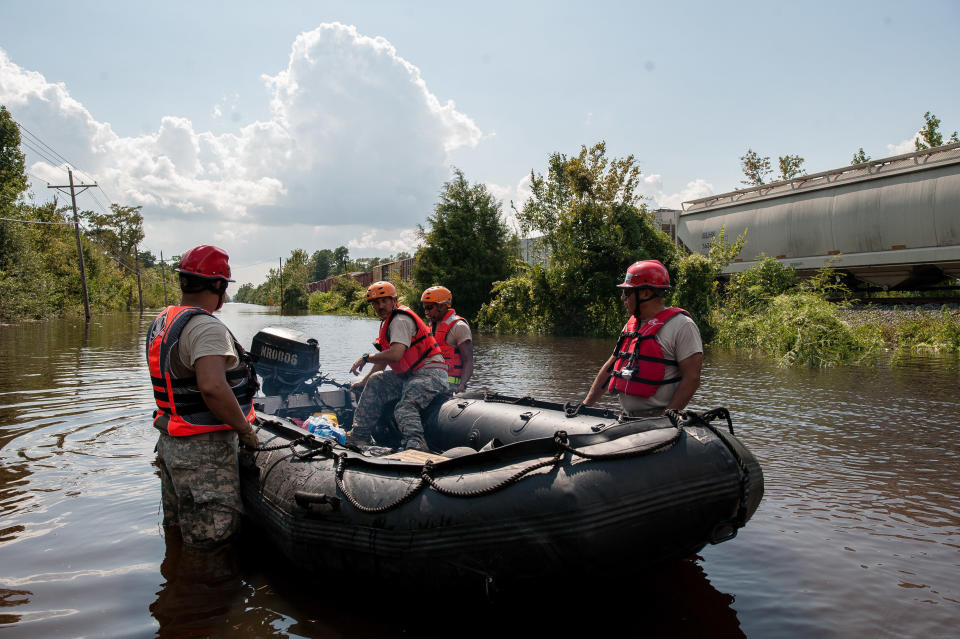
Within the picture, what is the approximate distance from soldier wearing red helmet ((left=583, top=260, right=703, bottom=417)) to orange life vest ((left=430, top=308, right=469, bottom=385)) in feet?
10.4

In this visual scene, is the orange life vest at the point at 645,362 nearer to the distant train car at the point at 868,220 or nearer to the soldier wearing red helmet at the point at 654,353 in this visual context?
the soldier wearing red helmet at the point at 654,353

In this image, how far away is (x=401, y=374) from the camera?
5730 mm

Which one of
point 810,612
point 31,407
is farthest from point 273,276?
point 810,612

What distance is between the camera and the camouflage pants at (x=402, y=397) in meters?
5.48

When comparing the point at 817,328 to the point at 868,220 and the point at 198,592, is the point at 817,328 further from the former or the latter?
the point at 198,592

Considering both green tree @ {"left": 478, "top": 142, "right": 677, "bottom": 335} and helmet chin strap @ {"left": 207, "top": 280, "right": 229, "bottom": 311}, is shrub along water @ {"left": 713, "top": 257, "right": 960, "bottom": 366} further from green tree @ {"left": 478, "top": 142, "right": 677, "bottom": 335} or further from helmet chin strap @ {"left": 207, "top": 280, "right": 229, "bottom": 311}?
helmet chin strap @ {"left": 207, "top": 280, "right": 229, "bottom": 311}

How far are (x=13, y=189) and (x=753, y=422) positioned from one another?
39449mm

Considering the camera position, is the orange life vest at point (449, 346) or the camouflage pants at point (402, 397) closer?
the camouflage pants at point (402, 397)

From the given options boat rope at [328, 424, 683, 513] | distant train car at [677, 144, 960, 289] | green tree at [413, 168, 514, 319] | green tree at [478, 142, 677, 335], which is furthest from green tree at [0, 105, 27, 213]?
boat rope at [328, 424, 683, 513]

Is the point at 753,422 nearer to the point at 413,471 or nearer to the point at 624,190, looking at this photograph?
the point at 413,471

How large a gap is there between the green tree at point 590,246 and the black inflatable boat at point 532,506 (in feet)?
59.8

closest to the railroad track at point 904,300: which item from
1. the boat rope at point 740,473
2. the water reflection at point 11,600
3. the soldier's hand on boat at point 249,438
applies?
the boat rope at point 740,473

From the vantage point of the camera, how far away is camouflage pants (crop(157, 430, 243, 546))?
11.7 ft

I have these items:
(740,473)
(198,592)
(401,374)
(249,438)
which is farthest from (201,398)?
(740,473)
